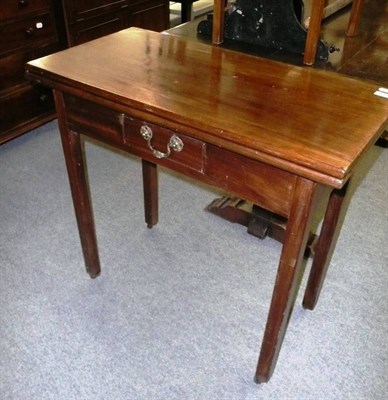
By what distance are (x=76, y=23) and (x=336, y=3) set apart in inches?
54.5

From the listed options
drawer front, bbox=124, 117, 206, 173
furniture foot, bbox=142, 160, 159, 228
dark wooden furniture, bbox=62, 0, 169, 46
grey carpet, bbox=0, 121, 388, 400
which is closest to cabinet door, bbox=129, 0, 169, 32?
dark wooden furniture, bbox=62, 0, 169, 46

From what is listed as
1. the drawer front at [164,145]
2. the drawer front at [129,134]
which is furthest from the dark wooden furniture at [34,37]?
the drawer front at [164,145]

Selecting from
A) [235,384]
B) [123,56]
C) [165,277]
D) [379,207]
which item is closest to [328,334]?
[235,384]

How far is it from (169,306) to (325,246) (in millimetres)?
566

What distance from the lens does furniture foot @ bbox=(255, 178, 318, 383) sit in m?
0.84

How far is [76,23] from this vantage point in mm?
2359

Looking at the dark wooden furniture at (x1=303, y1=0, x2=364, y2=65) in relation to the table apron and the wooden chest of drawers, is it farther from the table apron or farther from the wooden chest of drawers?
the wooden chest of drawers

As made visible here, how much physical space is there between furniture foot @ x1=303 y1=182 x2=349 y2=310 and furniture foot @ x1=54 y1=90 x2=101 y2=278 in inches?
28.0

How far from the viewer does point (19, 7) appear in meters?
2.06

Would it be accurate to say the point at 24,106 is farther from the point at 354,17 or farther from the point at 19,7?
the point at 354,17

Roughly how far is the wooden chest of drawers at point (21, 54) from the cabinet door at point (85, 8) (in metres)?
0.09

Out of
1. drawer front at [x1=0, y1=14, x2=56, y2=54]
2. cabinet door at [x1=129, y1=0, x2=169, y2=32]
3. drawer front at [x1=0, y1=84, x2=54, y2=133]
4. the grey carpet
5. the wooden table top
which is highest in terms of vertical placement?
the wooden table top

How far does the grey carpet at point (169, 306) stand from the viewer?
1.28 m

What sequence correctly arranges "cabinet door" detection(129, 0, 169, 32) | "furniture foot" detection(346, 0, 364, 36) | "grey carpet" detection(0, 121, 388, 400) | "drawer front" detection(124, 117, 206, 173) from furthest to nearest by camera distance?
"cabinet door" detection(129, 0, 169, 32) → "furniture foot" detection(346, 0, 364, 36) → "grey carpet" detection(0, 121, 388, 400) → "drawer front" detection(124, 117, 206, 173)
